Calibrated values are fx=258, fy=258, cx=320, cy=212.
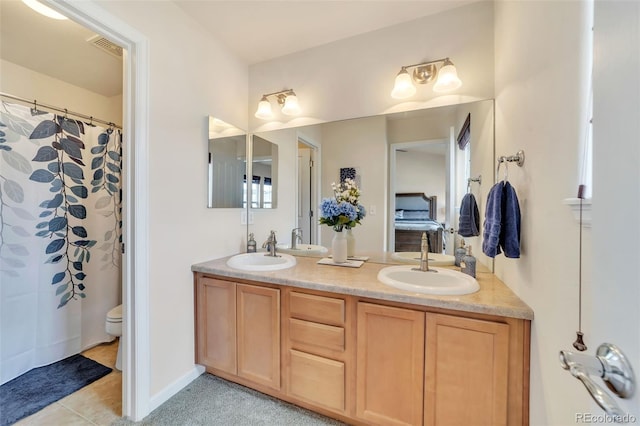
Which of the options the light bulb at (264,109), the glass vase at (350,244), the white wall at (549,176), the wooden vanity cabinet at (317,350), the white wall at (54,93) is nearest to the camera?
A: the white wall at (549,176)

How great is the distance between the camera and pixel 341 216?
1871 millimetres

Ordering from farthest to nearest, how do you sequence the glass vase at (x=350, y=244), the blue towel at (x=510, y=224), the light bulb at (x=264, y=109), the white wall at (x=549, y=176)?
the light bulb at (x=264, y=109)
the glass vase at (x=350, y=244)
the blue towel at (x=510, y=224)
the white wall at (x=549, y=176)

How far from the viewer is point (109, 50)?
1.99 metres

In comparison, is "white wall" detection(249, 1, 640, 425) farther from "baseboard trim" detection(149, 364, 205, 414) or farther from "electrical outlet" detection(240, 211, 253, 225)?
"baseboard trim" detection(149, 364, 205, 414)

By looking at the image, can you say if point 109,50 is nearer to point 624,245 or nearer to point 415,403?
point 624,245

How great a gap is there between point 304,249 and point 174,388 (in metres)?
1.27

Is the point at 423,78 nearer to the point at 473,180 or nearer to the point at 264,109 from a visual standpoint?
the point at 473,180

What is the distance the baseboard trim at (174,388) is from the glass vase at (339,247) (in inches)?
49.1

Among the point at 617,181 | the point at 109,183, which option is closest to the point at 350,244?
the point at 617,181

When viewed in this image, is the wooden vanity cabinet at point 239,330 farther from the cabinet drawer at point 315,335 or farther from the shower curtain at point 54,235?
the shower curtain at point 54,235

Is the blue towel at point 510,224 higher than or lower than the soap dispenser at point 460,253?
higher

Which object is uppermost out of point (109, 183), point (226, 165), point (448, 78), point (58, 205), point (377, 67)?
point (377, 67)

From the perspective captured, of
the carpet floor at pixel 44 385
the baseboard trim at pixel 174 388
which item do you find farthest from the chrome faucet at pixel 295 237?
the carpet floor at pixel 44 385

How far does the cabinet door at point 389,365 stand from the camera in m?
1.24
